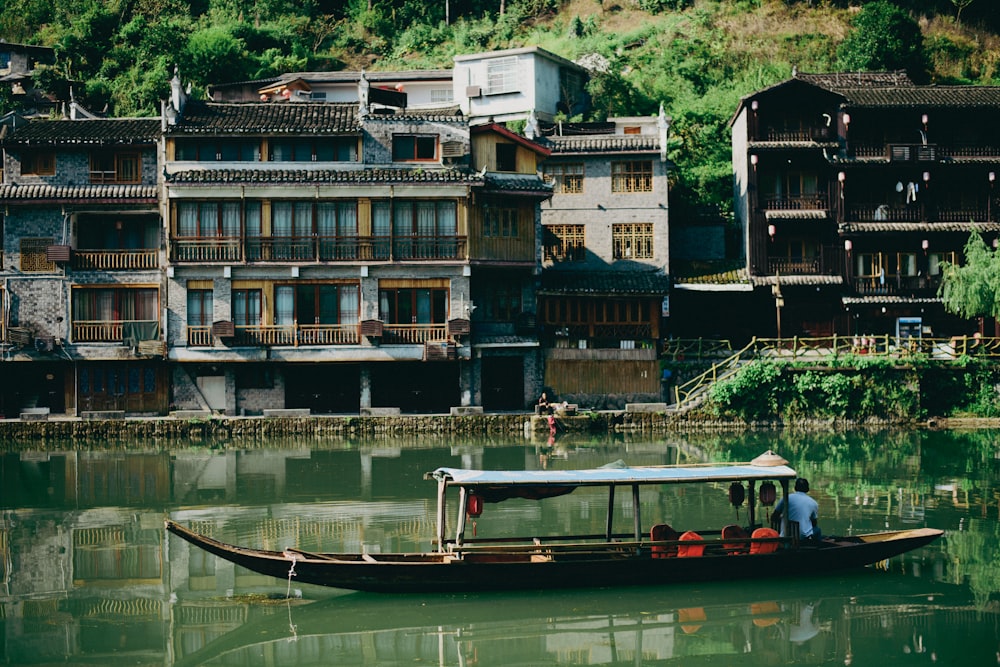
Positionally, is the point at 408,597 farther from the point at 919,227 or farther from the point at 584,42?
the point at 584,42

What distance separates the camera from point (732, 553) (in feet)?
65.0

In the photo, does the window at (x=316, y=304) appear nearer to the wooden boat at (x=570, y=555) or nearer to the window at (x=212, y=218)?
the window at (x=212, y=218)

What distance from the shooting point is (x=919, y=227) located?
46.8m

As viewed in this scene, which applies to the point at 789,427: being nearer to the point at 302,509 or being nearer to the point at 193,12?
the point at 302,509

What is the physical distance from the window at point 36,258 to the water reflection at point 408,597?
34.2ft

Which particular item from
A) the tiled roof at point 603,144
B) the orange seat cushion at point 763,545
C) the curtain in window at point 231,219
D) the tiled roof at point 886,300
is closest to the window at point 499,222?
the tiled roof at point 603,144

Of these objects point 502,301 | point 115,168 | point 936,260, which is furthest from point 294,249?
point 936,260

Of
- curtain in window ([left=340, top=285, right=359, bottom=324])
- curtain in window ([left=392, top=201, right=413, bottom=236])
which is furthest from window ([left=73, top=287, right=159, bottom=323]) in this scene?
curtain in window ([left=392, top=201, right=413, bottom=236])

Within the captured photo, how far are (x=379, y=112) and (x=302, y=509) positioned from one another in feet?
65.8

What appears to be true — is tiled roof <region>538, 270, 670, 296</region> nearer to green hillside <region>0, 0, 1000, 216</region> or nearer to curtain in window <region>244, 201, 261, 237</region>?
green hillside <region>0, 0, 1000, 216</region>

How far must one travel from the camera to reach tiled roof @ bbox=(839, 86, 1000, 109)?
4728 cm

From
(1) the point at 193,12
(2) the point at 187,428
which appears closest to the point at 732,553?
(2) the point at 187,428

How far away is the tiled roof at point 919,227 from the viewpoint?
46.9 metres

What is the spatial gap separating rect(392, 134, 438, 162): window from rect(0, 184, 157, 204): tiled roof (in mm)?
8970
